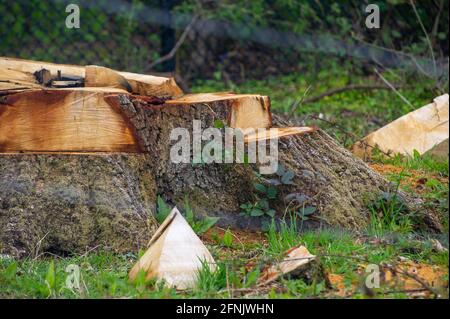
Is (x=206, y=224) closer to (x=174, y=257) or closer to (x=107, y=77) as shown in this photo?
(x=174, y=257)

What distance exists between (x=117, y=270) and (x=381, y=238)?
1.19 metres

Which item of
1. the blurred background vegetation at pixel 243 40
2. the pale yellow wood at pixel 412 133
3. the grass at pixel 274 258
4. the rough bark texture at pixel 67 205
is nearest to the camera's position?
the grass at pixel 274 258

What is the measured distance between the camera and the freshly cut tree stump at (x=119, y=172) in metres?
4.02

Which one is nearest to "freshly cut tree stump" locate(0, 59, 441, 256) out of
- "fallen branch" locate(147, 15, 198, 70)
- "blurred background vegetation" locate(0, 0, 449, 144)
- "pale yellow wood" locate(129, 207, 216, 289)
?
"pale yellow wood" locate(129, 207, 216, 289)

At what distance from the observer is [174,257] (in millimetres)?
3479

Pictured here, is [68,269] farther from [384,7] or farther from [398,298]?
[384,7]

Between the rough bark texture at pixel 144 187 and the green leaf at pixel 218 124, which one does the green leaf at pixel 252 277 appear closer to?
the rough bark texture at pixel 144 187

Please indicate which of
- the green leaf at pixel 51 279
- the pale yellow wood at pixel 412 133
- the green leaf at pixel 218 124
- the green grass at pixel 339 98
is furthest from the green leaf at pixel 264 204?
the green grass at pixel 339 98

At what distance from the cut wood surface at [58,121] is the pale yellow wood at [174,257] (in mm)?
643

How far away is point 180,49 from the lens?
29.0 feet

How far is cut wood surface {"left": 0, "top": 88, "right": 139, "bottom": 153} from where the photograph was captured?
4.03m

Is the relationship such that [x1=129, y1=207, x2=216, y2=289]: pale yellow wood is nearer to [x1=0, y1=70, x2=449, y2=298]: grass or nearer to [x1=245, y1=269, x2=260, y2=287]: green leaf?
[x1=0, y1=70, x2=449, y2=298]: grass

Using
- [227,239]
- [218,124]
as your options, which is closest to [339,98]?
[218,124]
